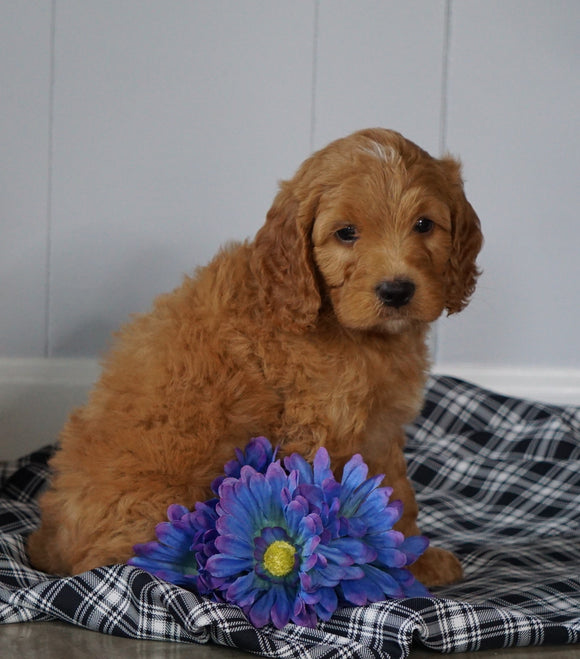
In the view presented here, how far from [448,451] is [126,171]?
6.17ft

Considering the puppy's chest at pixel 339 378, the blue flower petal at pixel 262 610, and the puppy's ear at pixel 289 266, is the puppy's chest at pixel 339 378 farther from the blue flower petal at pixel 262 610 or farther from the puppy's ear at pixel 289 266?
the blue flower petal at pixel 262 610

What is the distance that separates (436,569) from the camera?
2.84 metres

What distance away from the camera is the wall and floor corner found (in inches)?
169

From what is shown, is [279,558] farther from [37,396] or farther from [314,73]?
[314,73]

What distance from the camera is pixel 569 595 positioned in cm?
263

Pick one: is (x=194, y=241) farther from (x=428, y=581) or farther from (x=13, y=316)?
(x=428, y=581)

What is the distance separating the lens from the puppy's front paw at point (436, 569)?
9.25 feet

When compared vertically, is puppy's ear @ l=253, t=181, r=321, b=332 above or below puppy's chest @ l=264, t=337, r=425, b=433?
above

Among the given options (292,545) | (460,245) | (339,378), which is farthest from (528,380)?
(292,545)

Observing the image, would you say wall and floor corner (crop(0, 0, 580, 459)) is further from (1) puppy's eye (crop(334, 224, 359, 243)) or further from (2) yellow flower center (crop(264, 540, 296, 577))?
(2) yellow flower center (crop(264, 540, 296, 577))

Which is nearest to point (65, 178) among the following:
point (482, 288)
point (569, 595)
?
point (482, 288)

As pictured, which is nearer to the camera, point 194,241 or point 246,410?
point 246,410

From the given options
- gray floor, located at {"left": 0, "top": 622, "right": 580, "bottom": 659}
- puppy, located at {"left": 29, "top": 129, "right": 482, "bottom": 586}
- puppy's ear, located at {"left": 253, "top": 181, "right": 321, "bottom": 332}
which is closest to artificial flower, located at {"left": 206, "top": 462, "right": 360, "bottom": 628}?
gray floor, located at {"left": 0, "top": 622, "right": 580, "bottom": 659}

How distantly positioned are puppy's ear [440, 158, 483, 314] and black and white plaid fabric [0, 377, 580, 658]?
82cm
